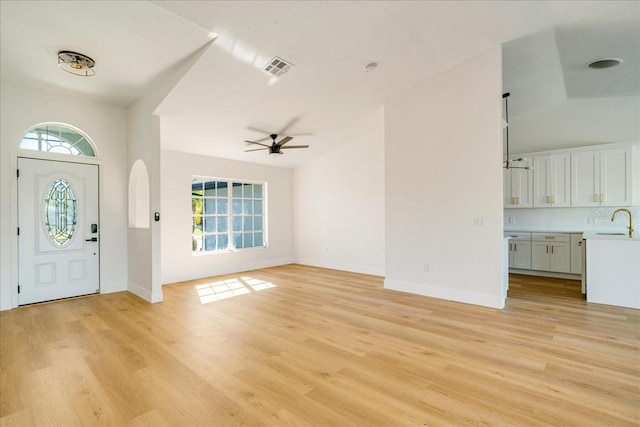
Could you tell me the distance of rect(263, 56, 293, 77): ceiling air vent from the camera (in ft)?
12.9

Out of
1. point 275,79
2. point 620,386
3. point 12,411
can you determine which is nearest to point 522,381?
point 620,386

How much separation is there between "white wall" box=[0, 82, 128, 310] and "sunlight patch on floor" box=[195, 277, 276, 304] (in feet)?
4.85

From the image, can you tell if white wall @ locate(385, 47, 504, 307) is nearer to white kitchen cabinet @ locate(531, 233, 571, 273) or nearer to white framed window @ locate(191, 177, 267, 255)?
white kitchen cabinet @ locate(531, 233, 571, 273)

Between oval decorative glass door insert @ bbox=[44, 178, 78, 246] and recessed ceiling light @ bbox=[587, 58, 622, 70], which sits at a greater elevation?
recessed ceiling light @ bbox=[587, 58, 622, 70]

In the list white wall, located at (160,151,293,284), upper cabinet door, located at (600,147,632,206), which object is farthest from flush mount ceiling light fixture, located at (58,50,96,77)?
upper cabinet door, located at (600,147,632,206)

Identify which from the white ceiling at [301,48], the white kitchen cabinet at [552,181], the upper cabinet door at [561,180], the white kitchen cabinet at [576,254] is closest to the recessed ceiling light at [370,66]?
the white ceiling at [301,48]

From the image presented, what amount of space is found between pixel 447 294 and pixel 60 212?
6198 mm

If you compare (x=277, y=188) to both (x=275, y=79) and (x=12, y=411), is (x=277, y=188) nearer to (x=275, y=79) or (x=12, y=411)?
(x=275, y=79)

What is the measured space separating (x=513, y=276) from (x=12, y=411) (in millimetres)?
7453

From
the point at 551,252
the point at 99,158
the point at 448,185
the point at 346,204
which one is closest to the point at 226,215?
the point at 99,158

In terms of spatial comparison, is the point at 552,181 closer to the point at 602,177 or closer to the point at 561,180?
the point at 561,180

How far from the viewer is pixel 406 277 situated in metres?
5.05

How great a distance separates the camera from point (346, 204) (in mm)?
7207

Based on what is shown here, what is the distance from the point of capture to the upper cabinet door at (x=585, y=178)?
18.9 feet
